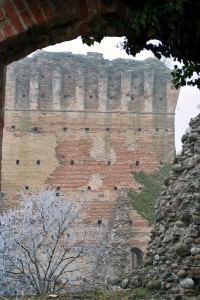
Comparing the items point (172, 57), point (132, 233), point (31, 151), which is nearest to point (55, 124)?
point (31, 151)

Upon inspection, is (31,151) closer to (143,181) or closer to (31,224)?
(143,181)

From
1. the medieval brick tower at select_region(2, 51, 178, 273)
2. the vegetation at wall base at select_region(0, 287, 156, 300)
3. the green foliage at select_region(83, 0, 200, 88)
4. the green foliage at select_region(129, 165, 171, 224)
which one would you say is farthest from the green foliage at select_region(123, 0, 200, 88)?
the medieval brick tower at select_region(2, 51, 178, 273)

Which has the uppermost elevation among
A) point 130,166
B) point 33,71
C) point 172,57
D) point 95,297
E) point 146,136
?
point 33,71

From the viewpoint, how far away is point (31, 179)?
25.8 metres

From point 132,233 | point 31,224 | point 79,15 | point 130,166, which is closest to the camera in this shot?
point 79,15

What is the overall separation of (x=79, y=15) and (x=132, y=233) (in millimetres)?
21297

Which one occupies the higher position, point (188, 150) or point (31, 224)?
point (188, 150)

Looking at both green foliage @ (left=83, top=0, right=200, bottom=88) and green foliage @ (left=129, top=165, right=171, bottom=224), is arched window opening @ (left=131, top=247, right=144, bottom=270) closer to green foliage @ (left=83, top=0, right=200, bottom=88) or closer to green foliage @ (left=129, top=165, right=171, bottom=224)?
green foliage @ (left=129, top=165, right=171, bottom=224)

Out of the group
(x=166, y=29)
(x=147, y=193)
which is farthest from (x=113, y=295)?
(x=147, y=193)

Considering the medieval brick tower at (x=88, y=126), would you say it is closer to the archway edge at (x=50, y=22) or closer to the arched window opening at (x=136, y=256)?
the arched window opening at (x=136, y=256)

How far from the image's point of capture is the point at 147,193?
997 inches

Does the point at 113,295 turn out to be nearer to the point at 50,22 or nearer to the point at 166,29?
the point at 166,29

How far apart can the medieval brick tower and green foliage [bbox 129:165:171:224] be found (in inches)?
13.5

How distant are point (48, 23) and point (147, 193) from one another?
870 inches
